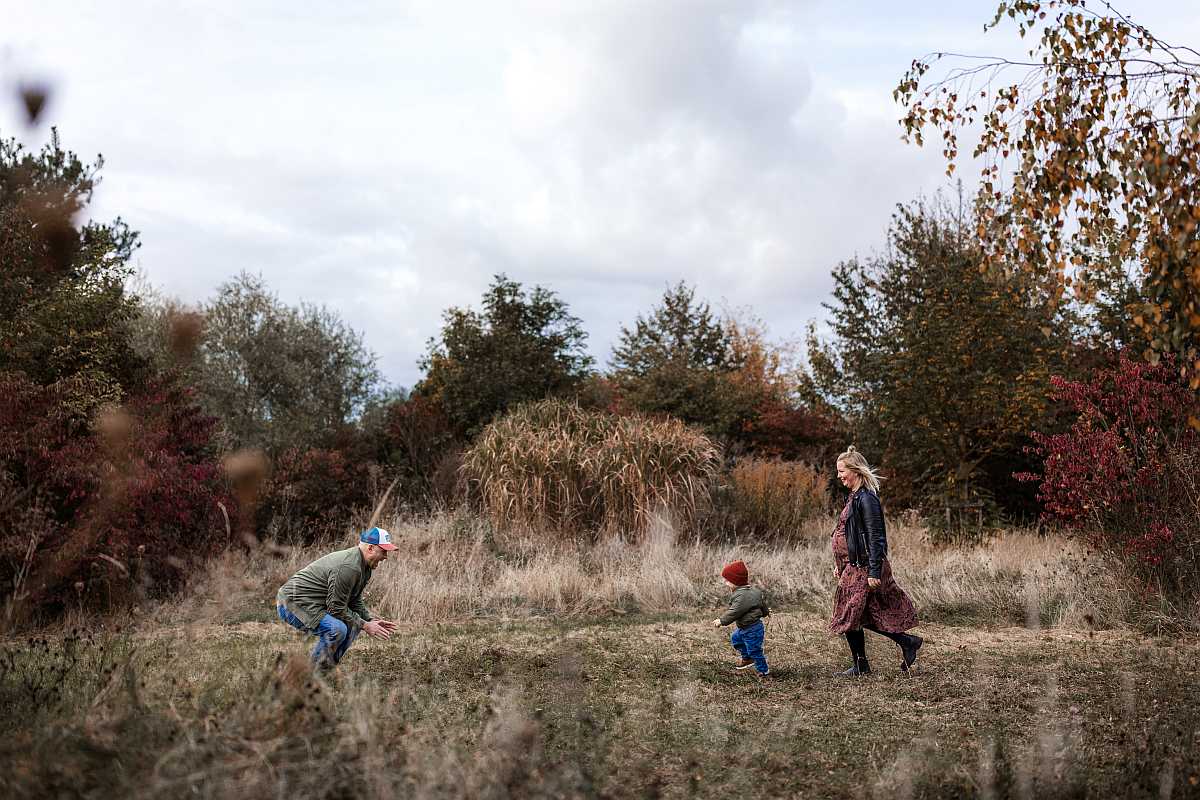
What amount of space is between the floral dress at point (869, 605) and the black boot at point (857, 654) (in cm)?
11

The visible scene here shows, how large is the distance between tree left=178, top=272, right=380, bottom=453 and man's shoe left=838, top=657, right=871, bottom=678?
63.1ft

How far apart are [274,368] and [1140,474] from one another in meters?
22.5

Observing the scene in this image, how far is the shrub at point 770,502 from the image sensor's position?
54.3ft

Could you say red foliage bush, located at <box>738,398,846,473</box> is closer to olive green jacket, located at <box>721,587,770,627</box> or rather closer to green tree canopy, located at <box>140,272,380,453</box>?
green tree canopy, located at <box>140,272,380,453</box>

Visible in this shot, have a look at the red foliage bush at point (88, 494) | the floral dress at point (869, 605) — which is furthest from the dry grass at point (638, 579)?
the floral dress at point (869, 605)

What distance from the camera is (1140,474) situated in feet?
32.1

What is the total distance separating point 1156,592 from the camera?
9.80m

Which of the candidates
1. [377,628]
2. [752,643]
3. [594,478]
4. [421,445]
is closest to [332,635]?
[377,628]

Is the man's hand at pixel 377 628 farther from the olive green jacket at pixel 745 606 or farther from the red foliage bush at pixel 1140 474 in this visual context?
the red foliage bush at pixel 1140 474

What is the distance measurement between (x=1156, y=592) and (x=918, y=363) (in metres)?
8.50

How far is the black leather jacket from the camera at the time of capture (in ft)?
24.8

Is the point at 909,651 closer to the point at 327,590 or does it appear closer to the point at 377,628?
the point at 377,628

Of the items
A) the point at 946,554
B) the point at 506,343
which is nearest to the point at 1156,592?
the point at 946,554

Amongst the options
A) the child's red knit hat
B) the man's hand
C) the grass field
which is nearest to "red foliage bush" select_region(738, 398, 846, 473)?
the grass field
